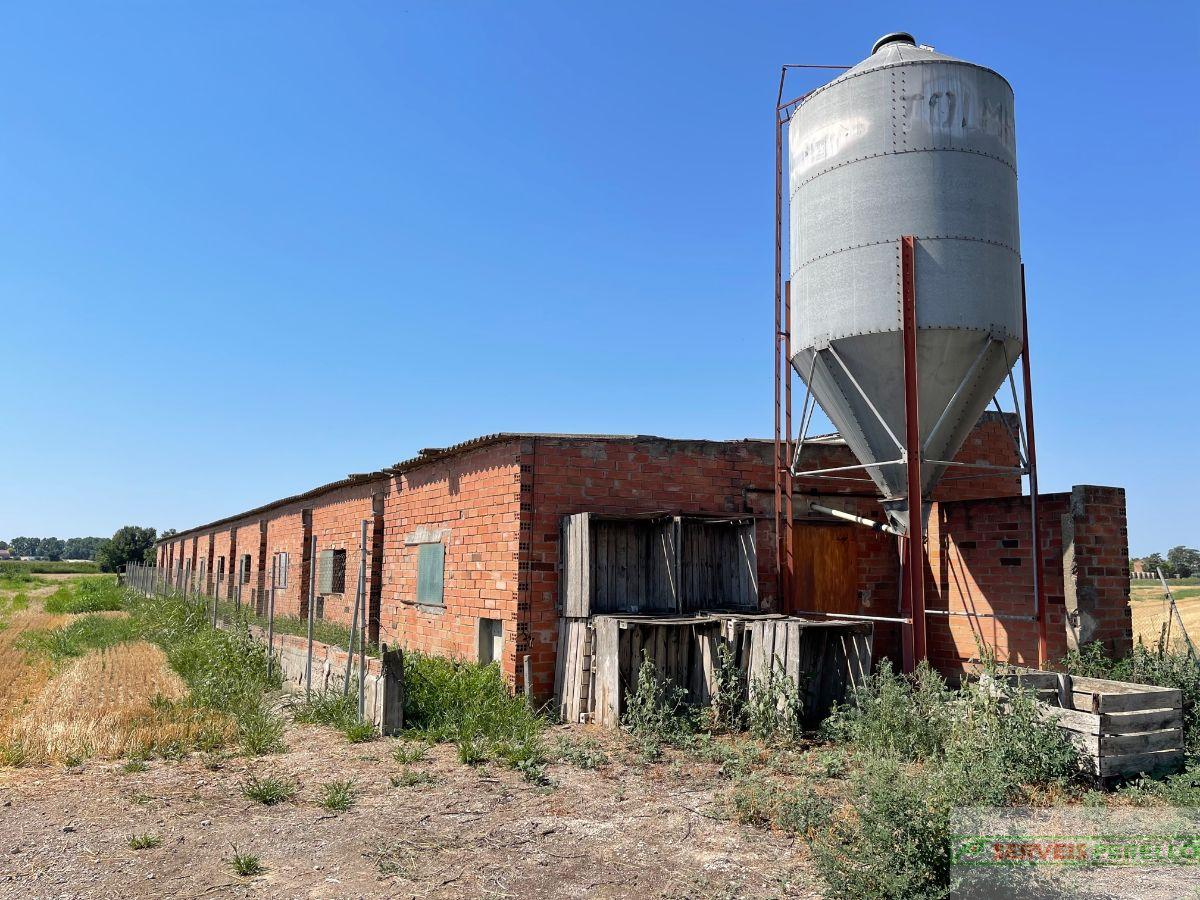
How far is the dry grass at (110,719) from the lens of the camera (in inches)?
305

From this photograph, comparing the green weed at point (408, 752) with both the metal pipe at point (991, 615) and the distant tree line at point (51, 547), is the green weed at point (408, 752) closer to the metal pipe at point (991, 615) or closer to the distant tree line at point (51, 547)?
the metal pipe at point (991, 615)

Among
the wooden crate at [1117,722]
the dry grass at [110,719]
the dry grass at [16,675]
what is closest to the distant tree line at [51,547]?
the dry grass at [16,675]

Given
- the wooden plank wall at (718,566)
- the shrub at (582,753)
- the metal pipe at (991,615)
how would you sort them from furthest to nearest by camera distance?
the wooden plank wall at (718,566) → the metal pipe at (991,615) → the shrub at (582,753)

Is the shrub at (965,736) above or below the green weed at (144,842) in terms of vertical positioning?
above

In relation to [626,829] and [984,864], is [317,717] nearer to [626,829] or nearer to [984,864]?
[626,829]

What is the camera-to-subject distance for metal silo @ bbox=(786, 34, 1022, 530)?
815cm

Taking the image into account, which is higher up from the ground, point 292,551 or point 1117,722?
point 292,551

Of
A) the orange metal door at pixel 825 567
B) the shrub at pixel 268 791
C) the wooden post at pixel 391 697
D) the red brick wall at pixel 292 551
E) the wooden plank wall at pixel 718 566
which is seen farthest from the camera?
the red brick wall at pixel 292 551

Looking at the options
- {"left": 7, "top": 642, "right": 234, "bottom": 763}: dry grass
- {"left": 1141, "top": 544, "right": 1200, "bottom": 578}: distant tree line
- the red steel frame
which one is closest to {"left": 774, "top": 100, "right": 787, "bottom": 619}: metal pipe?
the red steel frame

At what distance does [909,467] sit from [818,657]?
200 centimetres

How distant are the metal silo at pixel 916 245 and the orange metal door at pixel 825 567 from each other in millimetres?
1682

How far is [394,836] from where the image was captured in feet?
17.7

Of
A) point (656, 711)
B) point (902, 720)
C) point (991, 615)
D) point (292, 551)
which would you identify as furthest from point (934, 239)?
point (292, 551)

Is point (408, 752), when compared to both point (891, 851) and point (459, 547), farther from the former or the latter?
point (891, 851)
